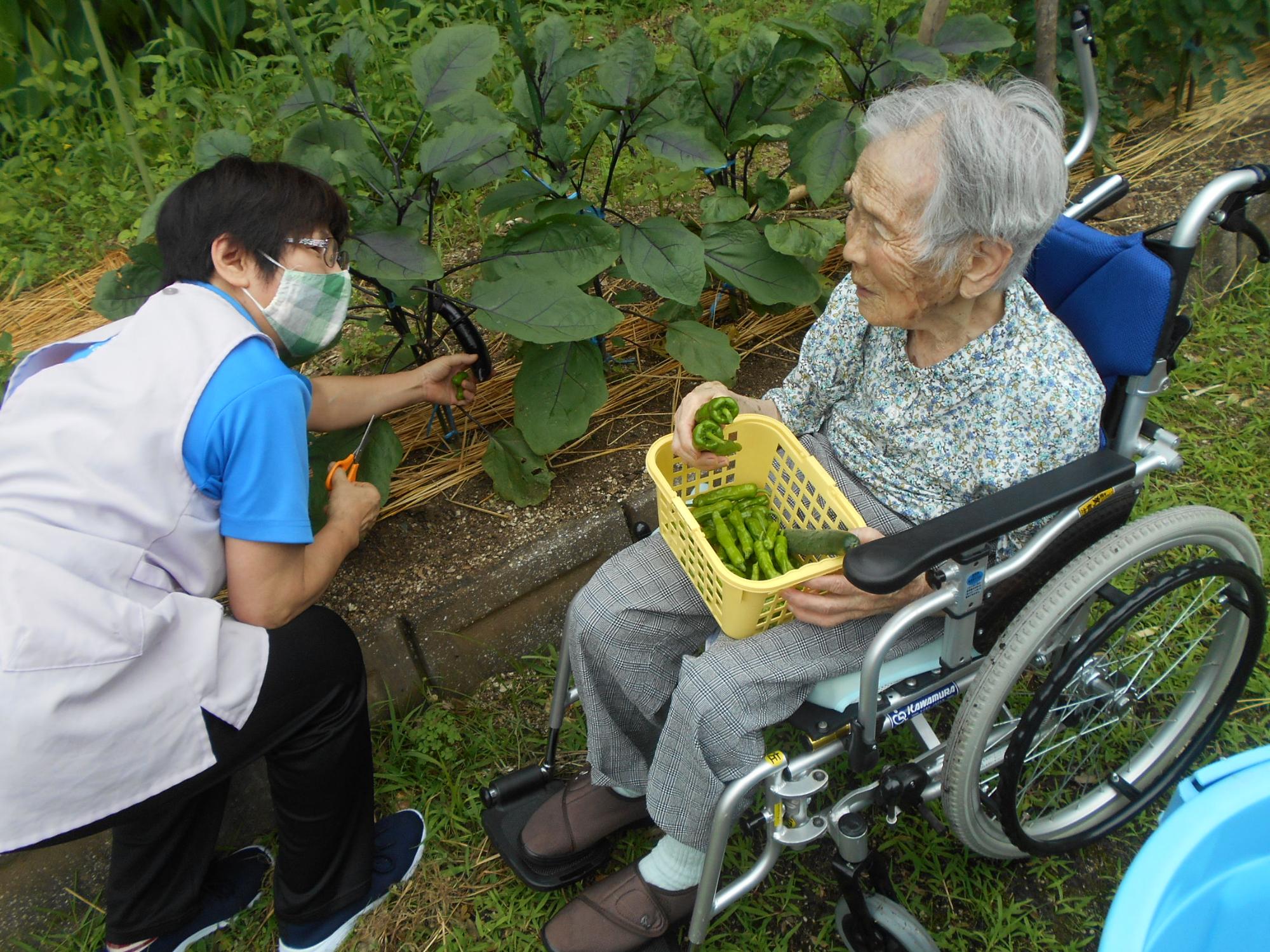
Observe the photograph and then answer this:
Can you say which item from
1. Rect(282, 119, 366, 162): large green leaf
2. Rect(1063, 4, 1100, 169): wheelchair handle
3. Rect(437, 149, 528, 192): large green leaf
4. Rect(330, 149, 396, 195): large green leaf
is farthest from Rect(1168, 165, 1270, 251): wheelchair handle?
Rect(282, 119, 366, 162): large green leaf

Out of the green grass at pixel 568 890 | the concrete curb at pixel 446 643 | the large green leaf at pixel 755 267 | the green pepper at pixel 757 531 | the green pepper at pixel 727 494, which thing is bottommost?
the green grass at pixel 568 890

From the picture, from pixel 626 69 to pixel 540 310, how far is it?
2.23 feet

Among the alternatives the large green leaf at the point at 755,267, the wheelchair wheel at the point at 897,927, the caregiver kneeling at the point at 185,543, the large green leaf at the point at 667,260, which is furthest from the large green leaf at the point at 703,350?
the wheelchair wheel at the point at 897,927

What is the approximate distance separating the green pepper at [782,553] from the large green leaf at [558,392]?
2.68 ft

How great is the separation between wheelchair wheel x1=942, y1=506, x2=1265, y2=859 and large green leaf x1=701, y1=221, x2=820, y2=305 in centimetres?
108

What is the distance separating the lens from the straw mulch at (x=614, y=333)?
269 cm

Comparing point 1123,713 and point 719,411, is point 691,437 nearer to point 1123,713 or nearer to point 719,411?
point 719,411

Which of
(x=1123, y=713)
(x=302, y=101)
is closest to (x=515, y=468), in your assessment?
(x=302, y=101)

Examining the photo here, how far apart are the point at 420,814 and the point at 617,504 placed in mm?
940

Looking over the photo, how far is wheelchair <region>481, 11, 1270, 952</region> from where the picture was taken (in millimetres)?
1480

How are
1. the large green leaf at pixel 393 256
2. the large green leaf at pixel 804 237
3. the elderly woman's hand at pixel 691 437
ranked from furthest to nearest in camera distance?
the large green leaf at pixel 804 237 < the large green leaf at pixel 393 256 < the elderly woman's hand at pixel 691 437

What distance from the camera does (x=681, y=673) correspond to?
1705 mm

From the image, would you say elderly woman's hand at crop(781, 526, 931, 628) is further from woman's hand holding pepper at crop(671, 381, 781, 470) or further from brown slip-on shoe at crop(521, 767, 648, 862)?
brown slip-on shoe at crop(521, 767, 648, 862)

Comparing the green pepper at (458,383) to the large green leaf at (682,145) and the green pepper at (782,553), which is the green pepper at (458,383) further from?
the green pepper at (782,553)
